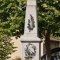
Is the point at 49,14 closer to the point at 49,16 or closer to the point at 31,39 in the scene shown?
the point at 49,16

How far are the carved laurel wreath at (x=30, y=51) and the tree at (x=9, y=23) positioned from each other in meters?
4.02

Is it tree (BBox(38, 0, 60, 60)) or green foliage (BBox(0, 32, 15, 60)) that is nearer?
green foliage (BBox(0, 32, 15, 60))

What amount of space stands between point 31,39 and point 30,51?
0.48 m

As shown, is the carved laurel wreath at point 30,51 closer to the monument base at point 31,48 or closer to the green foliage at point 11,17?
the monument base at point 31,48

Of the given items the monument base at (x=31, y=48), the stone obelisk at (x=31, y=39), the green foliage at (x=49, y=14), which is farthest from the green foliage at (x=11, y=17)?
the monument base at (x=31, y=48)

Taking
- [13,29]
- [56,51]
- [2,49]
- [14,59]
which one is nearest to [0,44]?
[2,49]

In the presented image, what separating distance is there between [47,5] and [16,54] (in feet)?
33.0

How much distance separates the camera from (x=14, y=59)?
28.9 m

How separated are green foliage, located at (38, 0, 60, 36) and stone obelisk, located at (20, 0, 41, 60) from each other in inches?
172

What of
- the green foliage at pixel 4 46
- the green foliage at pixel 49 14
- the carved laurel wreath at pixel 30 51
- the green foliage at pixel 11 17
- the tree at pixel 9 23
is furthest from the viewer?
the green foliage at pixel 11 17

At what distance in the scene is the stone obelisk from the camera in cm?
1533

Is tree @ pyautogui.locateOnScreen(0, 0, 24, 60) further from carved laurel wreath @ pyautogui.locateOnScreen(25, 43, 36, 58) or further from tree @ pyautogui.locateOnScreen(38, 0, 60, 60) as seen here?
carved laurel wreath @ pyautogui.locateOnScreen(25, 43, 36, 58)

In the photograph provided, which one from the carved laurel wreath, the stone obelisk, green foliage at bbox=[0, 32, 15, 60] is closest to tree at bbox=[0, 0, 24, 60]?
green foliage at bbox=[0, 32, 15, 60]

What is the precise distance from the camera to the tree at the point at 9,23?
19.6 m
